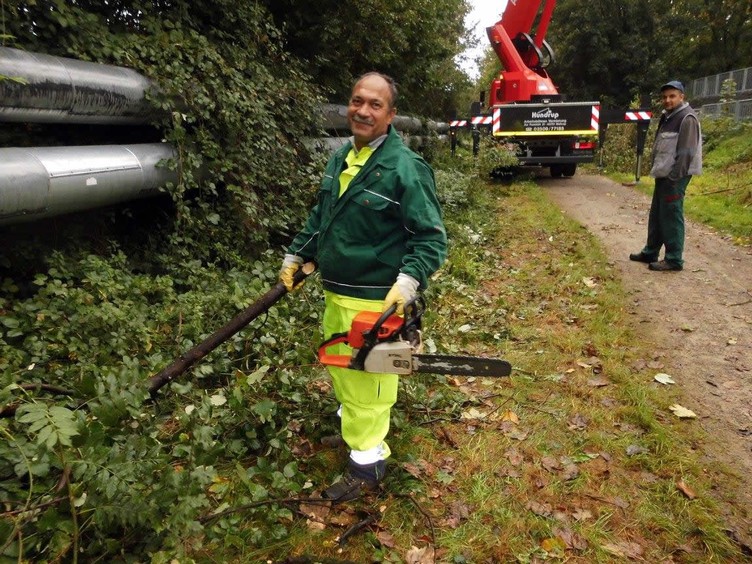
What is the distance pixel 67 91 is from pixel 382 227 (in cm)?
260

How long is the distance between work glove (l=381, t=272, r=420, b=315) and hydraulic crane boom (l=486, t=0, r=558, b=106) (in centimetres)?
1037

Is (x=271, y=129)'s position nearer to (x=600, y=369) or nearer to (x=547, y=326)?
(x=547, y=326)

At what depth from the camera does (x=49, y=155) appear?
3.52 m

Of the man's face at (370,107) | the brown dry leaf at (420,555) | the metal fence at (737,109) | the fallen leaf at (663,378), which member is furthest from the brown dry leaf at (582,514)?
the metal fence at (737,109)

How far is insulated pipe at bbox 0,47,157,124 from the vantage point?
10.8 ft

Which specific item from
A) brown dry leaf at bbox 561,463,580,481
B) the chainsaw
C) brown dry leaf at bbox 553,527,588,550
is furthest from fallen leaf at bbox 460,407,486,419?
the chainsaw

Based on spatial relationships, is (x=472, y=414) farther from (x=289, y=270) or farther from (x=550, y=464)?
(x=289, y=270)

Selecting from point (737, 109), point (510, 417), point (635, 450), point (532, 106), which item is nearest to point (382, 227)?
point (510, 417)

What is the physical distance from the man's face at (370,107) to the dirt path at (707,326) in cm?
251

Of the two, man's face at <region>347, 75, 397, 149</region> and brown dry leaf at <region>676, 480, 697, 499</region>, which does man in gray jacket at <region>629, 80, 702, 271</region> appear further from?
man's face at <region>347, 75, 397, 149</region>

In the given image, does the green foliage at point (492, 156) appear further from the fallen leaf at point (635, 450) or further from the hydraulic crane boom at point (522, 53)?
the fallen leaf at point (635, 450)

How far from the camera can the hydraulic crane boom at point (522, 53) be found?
11539 millimetres

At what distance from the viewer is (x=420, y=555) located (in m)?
2.45

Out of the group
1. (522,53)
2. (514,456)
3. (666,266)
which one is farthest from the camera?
(522,53)
